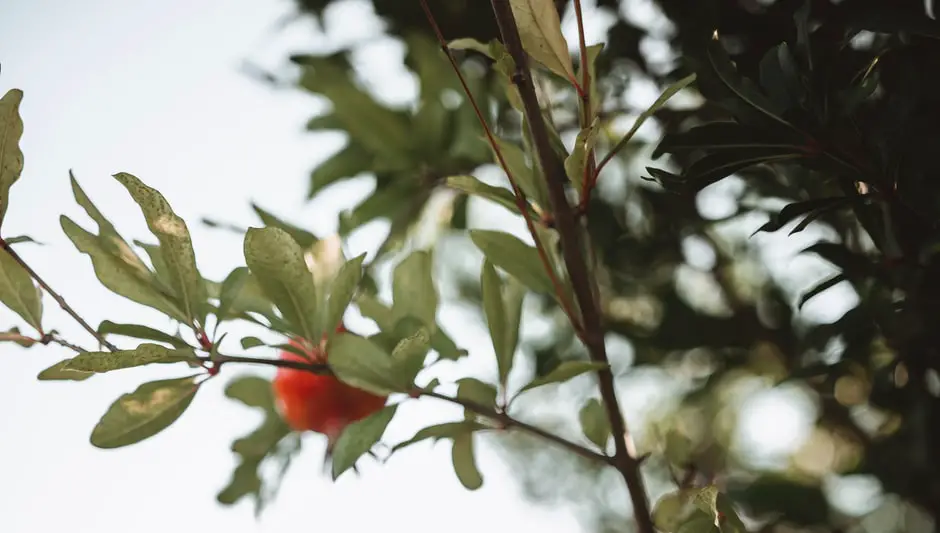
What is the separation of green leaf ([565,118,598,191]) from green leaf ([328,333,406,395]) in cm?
13

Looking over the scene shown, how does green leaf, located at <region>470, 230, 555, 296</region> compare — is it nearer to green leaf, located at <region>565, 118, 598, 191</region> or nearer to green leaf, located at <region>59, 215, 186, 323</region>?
green leaf, located at <region>565, 118, 598, 191</region>

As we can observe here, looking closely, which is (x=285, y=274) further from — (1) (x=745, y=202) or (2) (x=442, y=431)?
(1) (x=745, y=202)

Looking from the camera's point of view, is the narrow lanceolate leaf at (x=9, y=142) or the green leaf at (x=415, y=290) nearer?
the narrow lanceolate leaf at (x=9, y=142)

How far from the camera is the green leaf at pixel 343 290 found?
1.32ft

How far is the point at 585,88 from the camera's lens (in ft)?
1.19

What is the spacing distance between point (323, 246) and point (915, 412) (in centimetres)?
44

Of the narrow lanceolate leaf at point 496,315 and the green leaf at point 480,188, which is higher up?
the green leaf at point 480,188

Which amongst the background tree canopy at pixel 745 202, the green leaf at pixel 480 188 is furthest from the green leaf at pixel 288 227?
the green leaf at pixel 480 188

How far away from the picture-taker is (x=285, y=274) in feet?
1.28

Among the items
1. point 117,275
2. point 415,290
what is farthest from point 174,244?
point 415,290

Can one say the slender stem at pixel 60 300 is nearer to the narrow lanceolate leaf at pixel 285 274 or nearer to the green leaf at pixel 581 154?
the narrow lanceolate leaf at pixel 285 274

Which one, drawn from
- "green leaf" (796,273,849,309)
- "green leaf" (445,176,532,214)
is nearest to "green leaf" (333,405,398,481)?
"green leaf" (445,176,532,214)

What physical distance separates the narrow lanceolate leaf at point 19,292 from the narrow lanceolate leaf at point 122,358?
0.30 feet

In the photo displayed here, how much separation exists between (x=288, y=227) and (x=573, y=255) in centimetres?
24
